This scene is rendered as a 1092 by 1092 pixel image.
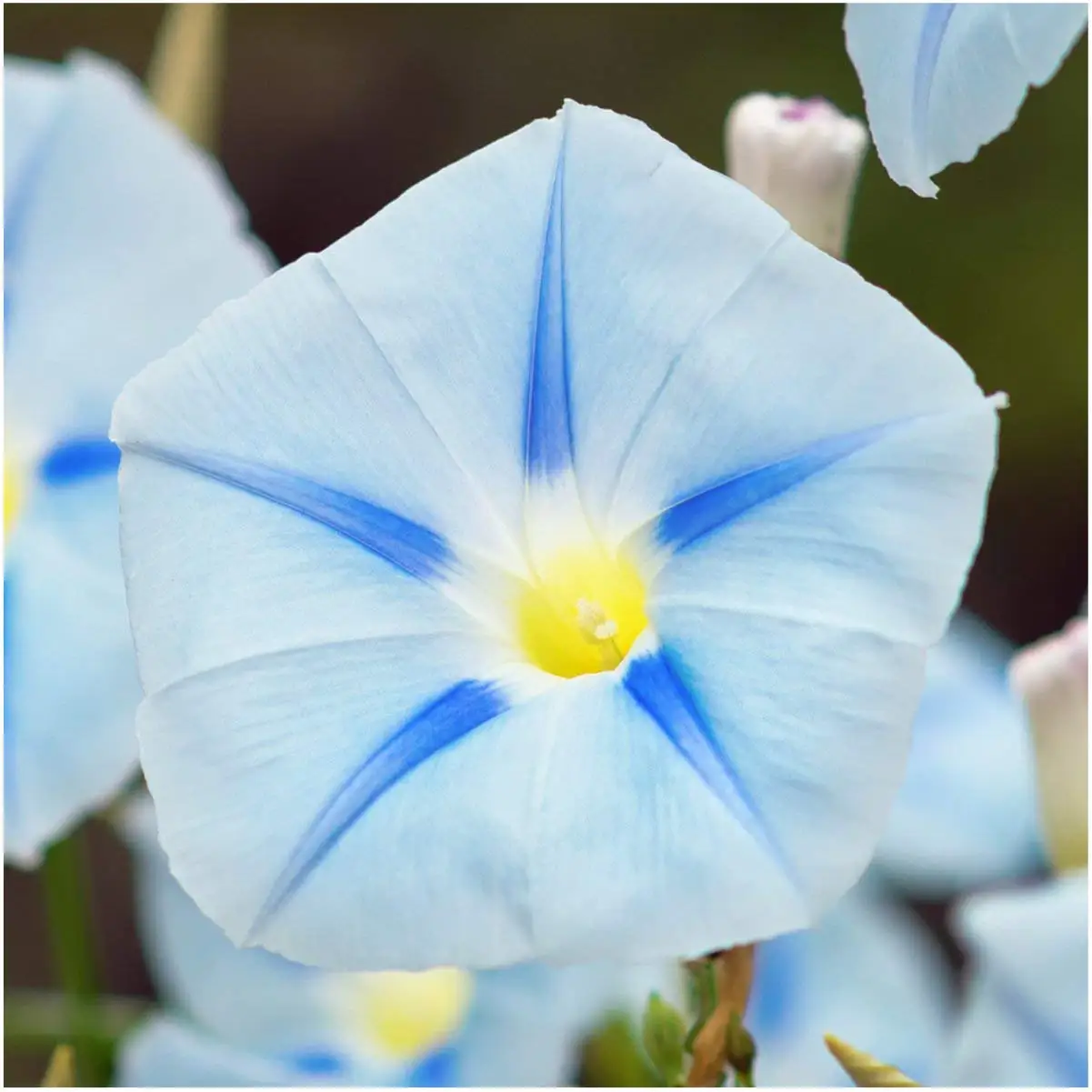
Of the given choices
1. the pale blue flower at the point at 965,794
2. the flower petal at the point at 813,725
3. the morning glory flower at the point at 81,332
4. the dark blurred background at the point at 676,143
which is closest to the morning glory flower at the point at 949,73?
the flower petal at the point at 813,725

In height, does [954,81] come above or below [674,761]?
above

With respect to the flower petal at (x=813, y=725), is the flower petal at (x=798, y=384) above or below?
above

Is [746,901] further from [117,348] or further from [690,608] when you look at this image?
[117,348]

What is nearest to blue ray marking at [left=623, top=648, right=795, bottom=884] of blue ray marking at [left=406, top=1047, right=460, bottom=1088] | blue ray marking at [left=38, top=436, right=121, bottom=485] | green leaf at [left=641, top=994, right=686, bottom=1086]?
green leaf at [left=641, top=994, right=686, bottom=1086]

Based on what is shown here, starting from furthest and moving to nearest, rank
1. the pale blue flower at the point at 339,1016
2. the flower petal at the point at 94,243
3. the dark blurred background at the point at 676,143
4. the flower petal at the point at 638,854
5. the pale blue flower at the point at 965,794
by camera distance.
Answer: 1. the dark blurred background at the point at 676,143
2. the pale blue flower at the point at 965,794
3. the pale blue flower at the point at 339,1016
4. the flower petal at the point at 94,243
5. the flower petal at the point at 638,854

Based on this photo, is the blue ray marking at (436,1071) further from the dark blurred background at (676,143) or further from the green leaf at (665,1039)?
the dark blurred background at (676,143)

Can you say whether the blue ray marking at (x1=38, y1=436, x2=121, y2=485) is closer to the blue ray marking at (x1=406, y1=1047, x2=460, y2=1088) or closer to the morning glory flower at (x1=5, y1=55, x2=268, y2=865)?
the morning glory flower at (x1=5, y1=55, x2=268, y2=865)

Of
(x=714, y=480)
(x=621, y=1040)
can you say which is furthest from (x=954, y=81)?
(x=621, y=1040)
